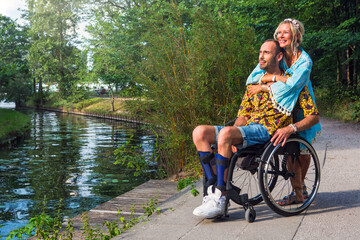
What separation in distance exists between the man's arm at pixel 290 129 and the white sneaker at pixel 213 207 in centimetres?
68

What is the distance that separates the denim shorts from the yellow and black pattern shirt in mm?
67

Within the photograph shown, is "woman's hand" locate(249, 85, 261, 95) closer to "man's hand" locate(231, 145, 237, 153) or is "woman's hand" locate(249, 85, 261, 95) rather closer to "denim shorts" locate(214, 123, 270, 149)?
"denim shorts" locate(214, 123, 270, 149)

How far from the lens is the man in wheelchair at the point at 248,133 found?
3697mm

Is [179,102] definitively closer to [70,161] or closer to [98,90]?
[70,161]

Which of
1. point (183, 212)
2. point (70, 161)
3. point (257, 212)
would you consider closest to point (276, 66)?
point (257, 212)

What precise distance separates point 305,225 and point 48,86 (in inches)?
2079

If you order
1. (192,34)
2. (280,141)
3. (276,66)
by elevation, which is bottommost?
(280,141)

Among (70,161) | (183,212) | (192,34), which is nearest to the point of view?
(183,212)

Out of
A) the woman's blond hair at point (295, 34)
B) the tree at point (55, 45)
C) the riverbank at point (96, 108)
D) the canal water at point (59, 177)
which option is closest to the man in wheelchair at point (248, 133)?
the woman's blond hair at point (295, 34)

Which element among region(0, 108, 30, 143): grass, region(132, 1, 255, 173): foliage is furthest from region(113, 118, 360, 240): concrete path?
region(0, 108, 30, 143): grass

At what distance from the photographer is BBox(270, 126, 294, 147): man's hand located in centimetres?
375

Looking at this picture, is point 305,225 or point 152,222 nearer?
point 305,225

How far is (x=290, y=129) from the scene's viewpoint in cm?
381

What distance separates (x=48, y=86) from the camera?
175 ft
